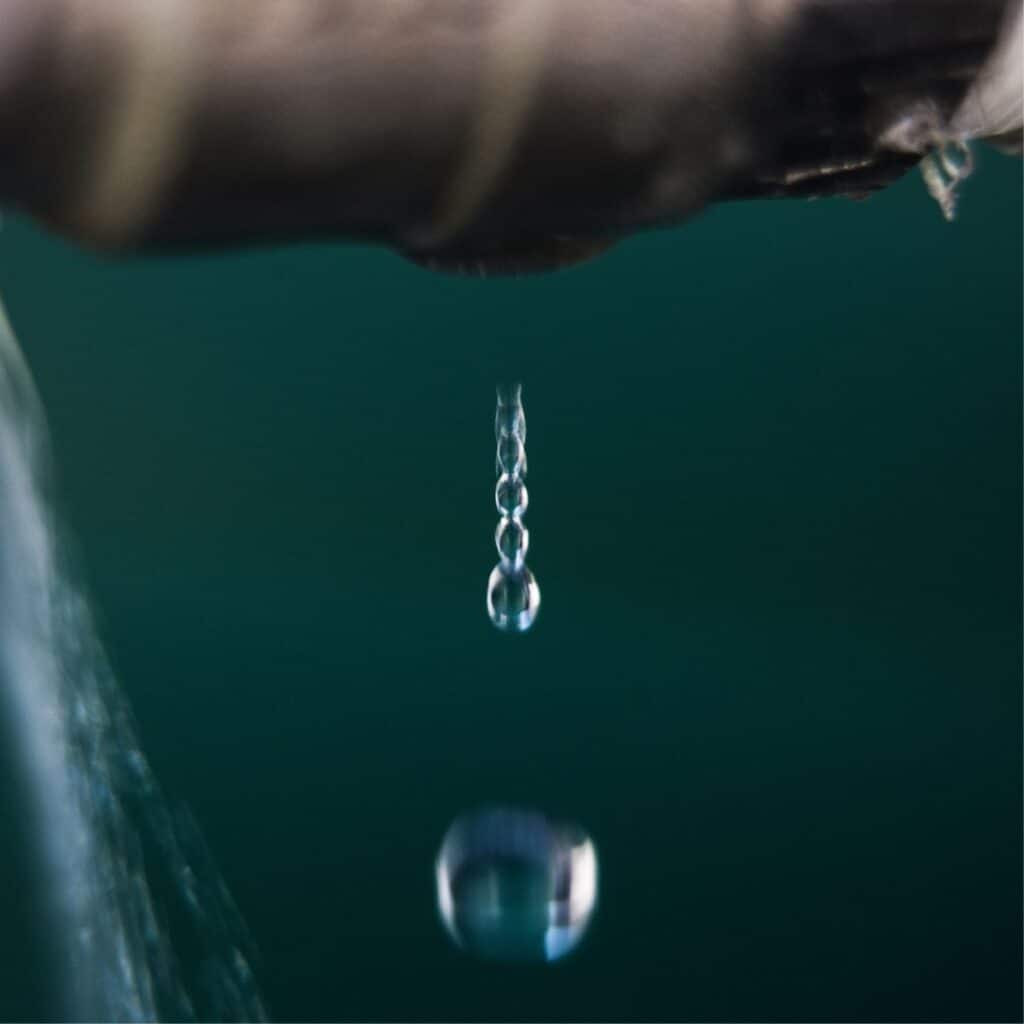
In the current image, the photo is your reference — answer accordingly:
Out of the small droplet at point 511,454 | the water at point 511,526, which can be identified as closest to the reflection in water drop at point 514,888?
the water at point 511,526

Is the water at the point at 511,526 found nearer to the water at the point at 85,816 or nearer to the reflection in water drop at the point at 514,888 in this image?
the reflection in water drop at the point at 514,888

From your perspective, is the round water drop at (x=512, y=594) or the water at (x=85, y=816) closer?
the round water drop at (x=512, y=594)

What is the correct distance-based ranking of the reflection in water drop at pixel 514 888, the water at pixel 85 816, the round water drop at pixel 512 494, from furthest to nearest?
the water at pixel 85 816, the reflection in water drop at pixel 514 888, the round water drop at pixel 512 494

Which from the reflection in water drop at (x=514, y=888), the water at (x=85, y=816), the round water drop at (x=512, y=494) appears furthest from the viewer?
the water at (x=85, y=816)

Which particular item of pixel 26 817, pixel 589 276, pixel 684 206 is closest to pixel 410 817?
pixel 26 817

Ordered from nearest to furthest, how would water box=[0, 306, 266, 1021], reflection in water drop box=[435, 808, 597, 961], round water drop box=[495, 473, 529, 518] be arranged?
round water drop box=[495, 473, 529, 518], reflection in water drop box=[435, 808, 597, 961], water box=[0, 306, 266, 1021]

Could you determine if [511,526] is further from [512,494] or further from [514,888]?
[514,888]

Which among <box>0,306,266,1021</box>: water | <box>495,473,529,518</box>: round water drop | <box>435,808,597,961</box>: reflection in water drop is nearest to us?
<box>495,473,529,518</box>: round water drop

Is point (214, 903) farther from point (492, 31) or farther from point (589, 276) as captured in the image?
point (492, 31)

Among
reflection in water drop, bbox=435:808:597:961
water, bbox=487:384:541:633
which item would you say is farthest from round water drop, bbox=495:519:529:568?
reflection in water drop, bbox=435:808:597:961

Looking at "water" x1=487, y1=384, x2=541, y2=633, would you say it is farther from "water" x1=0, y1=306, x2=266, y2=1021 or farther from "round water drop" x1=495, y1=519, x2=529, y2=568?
"water" x1=0, y1=306, x2=266, y2=1021
